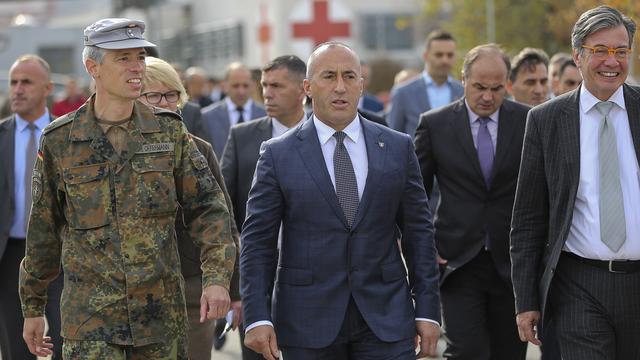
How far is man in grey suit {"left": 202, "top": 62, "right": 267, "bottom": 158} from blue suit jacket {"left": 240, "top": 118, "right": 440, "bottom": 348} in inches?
209

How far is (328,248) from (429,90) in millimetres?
5684

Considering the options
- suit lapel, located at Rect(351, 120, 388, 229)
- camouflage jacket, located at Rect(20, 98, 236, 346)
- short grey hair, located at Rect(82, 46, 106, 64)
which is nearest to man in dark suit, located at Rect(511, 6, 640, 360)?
suit lapel, located at Rect(351, 120, 388, 229)

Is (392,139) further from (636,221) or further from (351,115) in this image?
(636,221)

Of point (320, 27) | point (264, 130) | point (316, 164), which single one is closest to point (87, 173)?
point (316, 164)

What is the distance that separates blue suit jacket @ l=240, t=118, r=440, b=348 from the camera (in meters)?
5.66

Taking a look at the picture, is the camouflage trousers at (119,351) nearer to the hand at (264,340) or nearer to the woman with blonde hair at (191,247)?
the hand at (264,340)

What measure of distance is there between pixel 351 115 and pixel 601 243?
1268 mm

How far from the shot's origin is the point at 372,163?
18.8 feet

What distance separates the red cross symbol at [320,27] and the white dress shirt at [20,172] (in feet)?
21.1

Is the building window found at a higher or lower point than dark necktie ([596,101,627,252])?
lower

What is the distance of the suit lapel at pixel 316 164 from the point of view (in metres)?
5.65

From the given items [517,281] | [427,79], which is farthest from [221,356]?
[517,281]

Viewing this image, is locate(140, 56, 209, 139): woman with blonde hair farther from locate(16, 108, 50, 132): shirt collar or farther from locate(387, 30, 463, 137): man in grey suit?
locate(387, 30, 463, 137): man in grey suit

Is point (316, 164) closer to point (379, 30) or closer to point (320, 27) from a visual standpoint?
point (320, 27)
